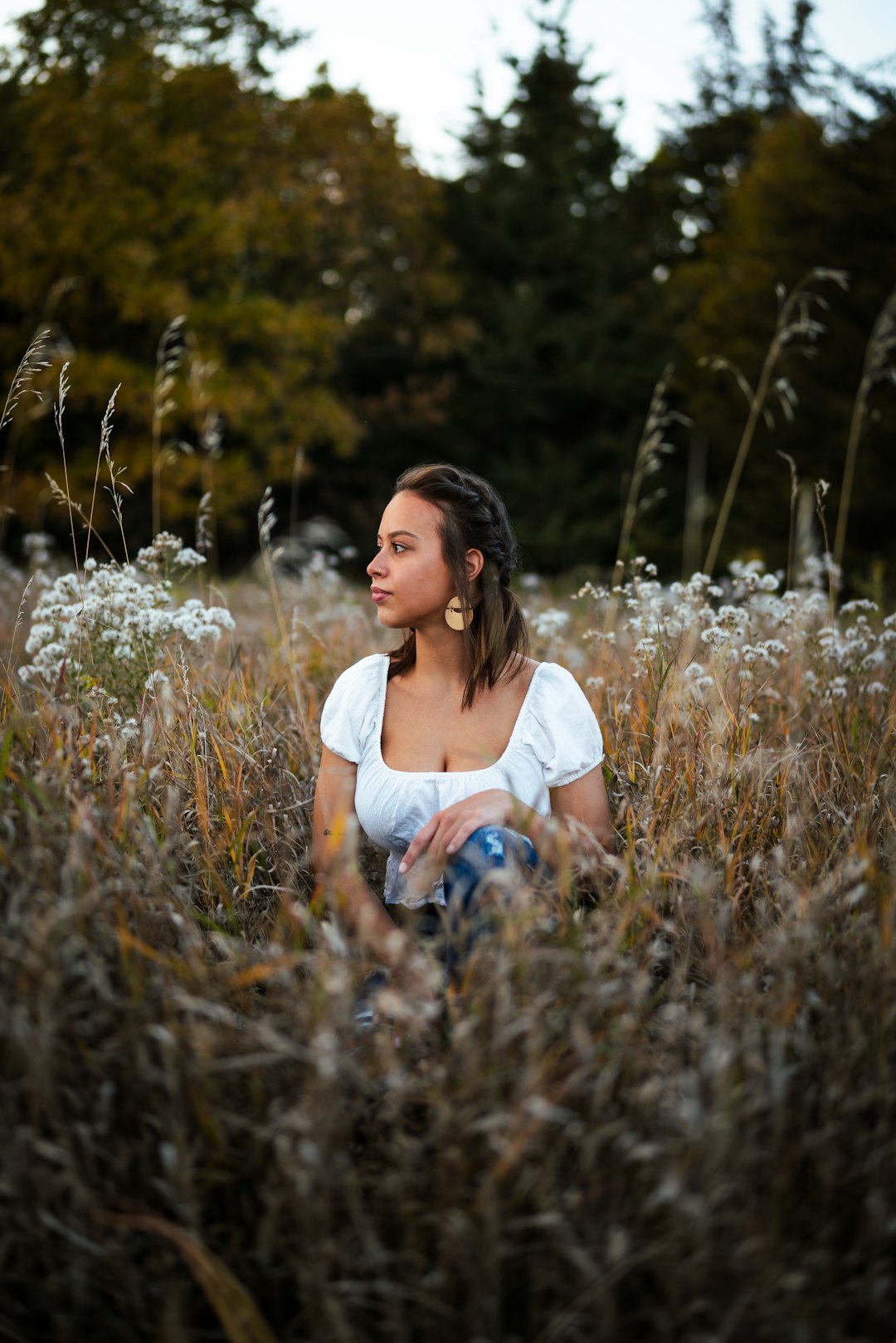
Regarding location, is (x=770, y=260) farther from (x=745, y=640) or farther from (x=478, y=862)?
(x=478, y=862)

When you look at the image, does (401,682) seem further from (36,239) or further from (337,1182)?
(36,239)

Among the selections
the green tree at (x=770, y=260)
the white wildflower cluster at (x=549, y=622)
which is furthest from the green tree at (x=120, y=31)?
the white wildflower cluster at (x=549, y=622)

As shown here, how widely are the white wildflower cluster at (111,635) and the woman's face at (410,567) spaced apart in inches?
20.3

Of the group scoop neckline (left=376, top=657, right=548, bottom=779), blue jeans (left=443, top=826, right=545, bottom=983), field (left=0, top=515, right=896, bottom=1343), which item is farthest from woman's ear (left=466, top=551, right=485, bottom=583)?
field (left=0, top=515, right=896, bottom=1343)

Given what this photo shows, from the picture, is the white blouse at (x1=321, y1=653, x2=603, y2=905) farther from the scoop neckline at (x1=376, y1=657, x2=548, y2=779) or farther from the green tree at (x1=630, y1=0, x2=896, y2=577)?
the green tree at (x1=630, y1=0, x2=896, y2=577)

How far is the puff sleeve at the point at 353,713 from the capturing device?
8.68ft

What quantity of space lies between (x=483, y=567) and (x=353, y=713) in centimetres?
56

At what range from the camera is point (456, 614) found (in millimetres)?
2713

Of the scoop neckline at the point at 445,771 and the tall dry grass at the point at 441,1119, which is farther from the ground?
the scoop neckline at the point at 445,771

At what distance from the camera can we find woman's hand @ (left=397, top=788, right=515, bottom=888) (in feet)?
7.28

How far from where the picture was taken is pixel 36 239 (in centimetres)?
1348

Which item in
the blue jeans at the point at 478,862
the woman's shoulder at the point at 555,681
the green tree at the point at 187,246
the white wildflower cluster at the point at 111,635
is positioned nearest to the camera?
the blue jeans at the point at 478,862

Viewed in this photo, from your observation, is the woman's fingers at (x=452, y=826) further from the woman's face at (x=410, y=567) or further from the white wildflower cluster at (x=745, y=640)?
the white wildflower cluster at (x=745, y=640)

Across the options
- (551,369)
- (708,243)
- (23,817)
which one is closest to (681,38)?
(708,243)
